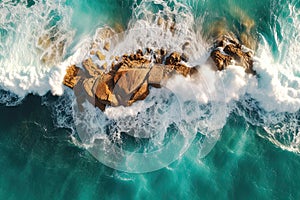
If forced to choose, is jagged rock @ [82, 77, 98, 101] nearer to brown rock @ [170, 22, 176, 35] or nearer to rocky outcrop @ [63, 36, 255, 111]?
rocky outcrop @ [63, 36, 255, 111]

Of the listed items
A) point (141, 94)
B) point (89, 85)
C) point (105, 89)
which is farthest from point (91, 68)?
point (141, 94)

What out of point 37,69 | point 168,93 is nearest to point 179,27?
point 168,93

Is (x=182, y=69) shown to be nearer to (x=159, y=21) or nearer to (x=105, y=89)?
(x=159, y=21)

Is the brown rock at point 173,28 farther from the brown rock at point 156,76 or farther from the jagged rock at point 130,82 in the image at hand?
the jagged rock at point 130,82

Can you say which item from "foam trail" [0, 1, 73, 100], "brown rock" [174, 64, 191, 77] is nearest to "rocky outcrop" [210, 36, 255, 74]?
"brown rock" [174, 64, 191, 77]

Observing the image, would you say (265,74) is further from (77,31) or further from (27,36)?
(27,36)
